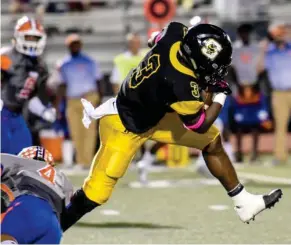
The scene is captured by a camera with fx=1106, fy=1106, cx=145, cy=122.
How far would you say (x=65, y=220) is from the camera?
6570mm

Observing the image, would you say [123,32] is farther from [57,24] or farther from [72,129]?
[72,129]

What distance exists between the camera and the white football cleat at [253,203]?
6.68 m

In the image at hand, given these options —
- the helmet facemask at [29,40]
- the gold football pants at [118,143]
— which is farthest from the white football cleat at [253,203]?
the helmet facemask at [29,40]

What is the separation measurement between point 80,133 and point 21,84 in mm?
3959

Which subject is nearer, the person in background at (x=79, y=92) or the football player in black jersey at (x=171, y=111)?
the football player in black jersey at (x=171, y=111)

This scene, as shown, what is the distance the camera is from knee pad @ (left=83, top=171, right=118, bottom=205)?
6578 millimetres

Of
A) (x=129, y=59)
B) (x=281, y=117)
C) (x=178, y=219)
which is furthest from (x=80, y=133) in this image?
(x=178, y=219)

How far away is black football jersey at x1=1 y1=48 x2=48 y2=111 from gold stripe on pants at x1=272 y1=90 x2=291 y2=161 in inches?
164

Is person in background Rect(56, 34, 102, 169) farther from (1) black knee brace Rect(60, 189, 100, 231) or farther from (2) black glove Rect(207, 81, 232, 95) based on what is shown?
(2) black glove Rect(207, 81, 232, 95)

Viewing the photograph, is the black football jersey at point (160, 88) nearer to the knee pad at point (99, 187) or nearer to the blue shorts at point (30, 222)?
the knee pad at point (99, 187)

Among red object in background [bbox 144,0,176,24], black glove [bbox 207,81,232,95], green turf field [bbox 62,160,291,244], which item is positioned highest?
black glove [bbox 207,81,232,95]

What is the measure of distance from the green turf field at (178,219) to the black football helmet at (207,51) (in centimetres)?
119

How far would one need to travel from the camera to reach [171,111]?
6.73 metres

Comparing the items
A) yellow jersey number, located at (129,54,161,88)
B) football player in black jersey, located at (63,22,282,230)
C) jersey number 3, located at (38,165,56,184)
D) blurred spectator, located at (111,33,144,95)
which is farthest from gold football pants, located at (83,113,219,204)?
blurred spectator, located at (111,33,144,95)
